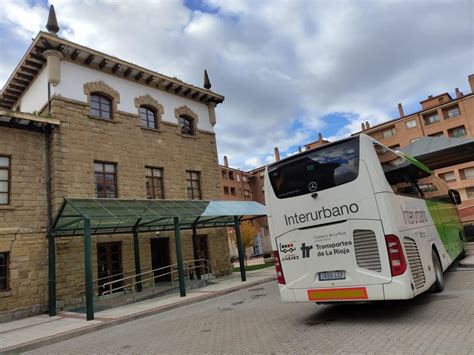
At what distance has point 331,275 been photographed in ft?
20.5

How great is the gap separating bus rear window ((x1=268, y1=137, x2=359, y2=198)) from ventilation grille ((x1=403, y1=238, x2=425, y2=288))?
1.51 meters

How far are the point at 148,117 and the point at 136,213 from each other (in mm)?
6663

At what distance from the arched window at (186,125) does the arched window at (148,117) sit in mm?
1681

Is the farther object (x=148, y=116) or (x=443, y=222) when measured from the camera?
(x=148, y=116)

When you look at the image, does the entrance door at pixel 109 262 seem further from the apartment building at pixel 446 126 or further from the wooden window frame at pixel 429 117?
the wooden window frame at pixel 429 117

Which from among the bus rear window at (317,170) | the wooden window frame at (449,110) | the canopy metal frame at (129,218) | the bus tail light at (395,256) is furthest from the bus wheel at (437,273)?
the wooden window frame at (449,110)

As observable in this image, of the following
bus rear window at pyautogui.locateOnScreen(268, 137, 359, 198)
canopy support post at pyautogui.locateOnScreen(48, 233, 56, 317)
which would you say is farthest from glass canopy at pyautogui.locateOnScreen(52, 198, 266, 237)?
bus rear window at pyautogui.locateOnScreen(268, 137, 359, 198)

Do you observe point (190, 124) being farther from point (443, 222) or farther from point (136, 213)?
point (443, 222)

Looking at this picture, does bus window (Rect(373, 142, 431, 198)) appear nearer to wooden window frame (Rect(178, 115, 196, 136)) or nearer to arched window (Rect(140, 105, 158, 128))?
arched window (Rect(140, 105, 158, 128))

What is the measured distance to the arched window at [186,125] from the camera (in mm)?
19625

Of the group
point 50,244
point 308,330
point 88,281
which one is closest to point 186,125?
point 50,244

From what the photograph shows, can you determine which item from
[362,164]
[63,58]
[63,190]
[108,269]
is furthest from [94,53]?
[362,164]

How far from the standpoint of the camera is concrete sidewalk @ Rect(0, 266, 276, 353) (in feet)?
27.7

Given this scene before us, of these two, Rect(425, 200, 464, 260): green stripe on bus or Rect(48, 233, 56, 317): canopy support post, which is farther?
Rect(48, 233, 56, 317): canopy support post
